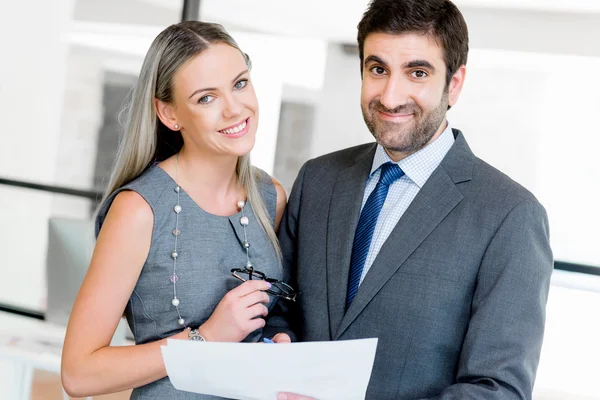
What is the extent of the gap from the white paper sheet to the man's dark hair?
2.46ft

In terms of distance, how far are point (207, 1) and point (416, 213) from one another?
10.0 feet

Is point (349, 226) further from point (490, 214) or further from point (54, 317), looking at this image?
point (54, 317)

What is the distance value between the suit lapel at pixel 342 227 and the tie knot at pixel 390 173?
0.06m

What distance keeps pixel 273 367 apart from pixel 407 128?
2.14 feet

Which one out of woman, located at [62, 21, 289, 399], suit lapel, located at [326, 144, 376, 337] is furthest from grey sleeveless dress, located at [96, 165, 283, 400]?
suit lapel, located at [326, 144, 376, 337]

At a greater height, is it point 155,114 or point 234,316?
point 155,114

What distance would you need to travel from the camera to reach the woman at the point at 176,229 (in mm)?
1673

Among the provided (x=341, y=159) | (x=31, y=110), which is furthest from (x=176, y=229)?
(x=31, y=110)

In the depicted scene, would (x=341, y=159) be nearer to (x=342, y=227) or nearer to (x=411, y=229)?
(x=342, y=227)

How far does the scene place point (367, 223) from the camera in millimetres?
1774

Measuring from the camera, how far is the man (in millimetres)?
1544

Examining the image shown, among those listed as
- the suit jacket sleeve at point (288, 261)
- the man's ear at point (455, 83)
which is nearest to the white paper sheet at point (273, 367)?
the suit jacket sleeve at point (288, 261)

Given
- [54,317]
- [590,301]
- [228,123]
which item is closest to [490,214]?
[228,123]

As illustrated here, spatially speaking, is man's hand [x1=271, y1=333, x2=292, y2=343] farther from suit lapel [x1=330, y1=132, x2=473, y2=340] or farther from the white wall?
the white wall
